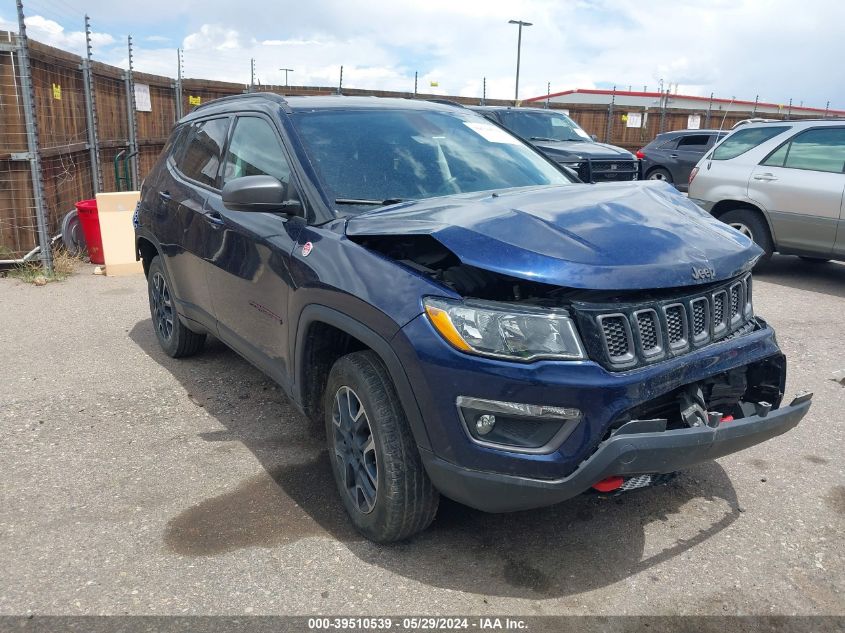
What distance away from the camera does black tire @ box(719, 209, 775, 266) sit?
26.6ft

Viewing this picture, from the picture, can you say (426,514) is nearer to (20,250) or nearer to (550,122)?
(20,250)

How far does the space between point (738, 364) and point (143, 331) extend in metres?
5.07

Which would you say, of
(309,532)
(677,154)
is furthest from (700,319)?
(677,154)

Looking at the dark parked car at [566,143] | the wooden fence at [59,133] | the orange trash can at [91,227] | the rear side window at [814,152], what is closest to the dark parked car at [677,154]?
the dark parked car at [566,143]

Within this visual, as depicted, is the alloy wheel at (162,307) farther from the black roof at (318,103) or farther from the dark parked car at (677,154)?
the dark parked car at (677,154)

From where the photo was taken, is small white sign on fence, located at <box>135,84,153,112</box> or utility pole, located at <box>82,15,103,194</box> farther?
small white sign on fence, located at <box>135,84,153,112</box>

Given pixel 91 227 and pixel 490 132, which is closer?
pixel 490 132

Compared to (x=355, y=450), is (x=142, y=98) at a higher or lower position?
higher

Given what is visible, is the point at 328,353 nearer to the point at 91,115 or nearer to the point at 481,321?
the point at 481,321

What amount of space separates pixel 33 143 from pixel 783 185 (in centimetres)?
803

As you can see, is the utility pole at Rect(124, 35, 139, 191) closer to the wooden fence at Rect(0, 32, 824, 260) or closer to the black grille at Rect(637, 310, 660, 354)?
the wooden fence at Rect(0, 32, 824, 260)

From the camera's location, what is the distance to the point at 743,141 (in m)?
8.54

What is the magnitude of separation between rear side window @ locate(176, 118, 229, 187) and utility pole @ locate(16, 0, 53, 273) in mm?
3740

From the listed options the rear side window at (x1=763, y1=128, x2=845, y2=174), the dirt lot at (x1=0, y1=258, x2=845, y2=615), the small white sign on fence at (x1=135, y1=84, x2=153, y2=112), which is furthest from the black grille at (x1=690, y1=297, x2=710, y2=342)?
the small white sign on fence at (x1=135, y1=84, x2=153, y2=112)
